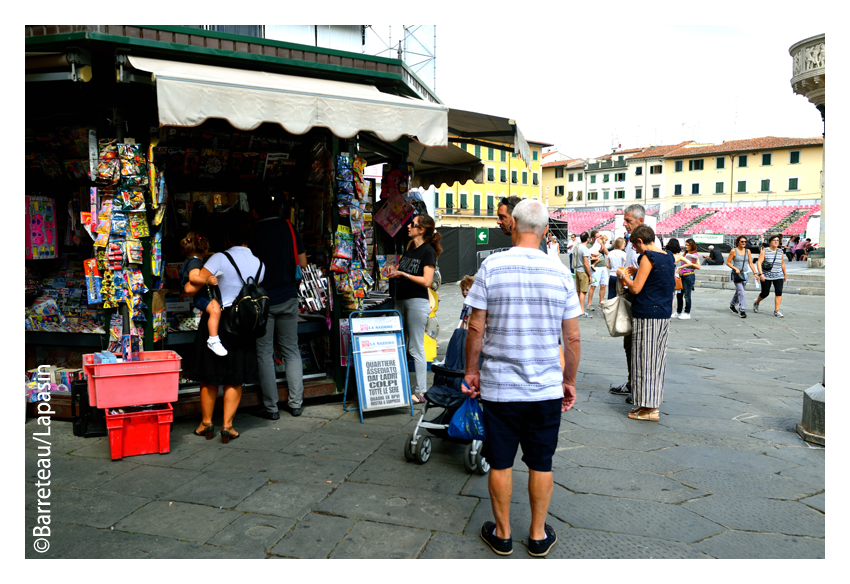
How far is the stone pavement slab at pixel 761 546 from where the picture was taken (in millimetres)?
3098

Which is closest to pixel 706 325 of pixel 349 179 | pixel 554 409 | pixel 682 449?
pixel 682 449

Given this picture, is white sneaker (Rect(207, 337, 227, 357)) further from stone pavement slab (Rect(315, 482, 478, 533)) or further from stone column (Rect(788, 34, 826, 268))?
stone column (Rect(788, 34, 826, 268))

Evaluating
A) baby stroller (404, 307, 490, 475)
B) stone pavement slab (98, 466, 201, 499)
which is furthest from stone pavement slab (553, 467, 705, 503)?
stone pavement slab (98, 466, 201, 499)

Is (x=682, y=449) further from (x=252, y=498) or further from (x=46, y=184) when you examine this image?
(x=46, y=184)

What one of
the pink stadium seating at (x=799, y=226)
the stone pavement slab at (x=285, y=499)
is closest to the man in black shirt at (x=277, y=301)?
the stone pavement slab at (x=285, y=499)

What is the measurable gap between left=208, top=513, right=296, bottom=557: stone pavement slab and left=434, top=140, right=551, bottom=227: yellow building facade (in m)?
61.2

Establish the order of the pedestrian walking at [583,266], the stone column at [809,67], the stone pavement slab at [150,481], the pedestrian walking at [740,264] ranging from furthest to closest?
the stone column at [809,67], the pedestrian walking at [740,264], the pedestrian walking at [583,266], the stone pavement slab at [150,481]

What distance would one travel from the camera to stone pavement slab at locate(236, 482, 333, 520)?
3533 millimetres

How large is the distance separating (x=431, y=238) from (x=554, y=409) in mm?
3016

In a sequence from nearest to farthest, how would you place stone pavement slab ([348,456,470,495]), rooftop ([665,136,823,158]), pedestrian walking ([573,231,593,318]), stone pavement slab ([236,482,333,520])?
stone pavement slab ([236,482,333,520])
stone pavement slab ([348,456,470,495])
pedestrian walking ([573,231,593,318])
rooftop ([665,136,823,158])

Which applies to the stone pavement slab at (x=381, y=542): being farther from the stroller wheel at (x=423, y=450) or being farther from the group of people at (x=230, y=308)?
the group of people at (x=230, y=308)

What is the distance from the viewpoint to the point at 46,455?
14.2ft

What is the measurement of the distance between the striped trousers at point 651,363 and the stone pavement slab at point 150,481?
3720 millimetres

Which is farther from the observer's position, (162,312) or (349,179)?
(349,179)
